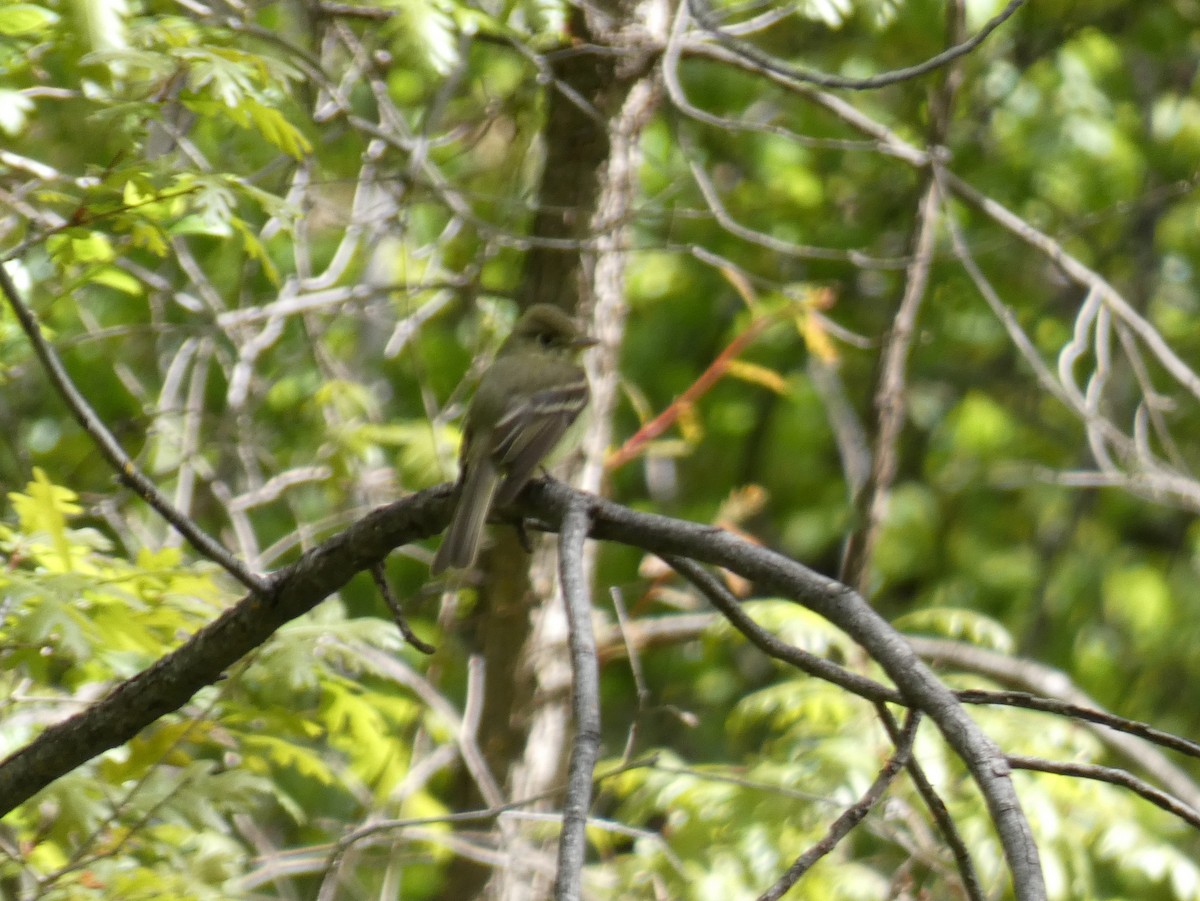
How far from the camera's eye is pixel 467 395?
636 cm

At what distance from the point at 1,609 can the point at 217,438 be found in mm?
3016

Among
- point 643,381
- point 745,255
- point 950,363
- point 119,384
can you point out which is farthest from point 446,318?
point 950,363

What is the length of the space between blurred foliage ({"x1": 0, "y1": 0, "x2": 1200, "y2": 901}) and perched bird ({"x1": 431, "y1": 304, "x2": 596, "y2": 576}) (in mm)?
303

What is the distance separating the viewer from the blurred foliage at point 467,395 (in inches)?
124

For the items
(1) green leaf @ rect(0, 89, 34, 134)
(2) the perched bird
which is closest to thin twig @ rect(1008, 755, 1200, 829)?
(2) the perched bird

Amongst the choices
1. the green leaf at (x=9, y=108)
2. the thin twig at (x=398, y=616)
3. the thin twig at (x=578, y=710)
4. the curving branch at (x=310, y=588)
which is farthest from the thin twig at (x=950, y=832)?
the green leaf at (x=9, y=108)

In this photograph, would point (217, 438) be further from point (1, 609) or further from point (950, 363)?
point (950, 363)

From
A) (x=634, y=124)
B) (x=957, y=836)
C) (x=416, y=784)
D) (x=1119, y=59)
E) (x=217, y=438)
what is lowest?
(x=416, y=784)

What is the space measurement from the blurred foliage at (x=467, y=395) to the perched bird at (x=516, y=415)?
0.99 ft

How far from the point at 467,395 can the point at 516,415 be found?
7.88ft

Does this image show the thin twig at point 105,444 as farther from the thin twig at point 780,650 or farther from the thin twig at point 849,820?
the thin twig at point 849,820

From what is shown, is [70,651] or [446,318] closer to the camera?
[70,651]

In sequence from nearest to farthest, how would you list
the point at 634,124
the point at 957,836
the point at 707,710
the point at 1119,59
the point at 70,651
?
the point at 957,836 < the point at 70,651 < the point at 634,124 < the point at 707,710 < the point at 1119,59

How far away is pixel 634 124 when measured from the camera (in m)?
4.64
